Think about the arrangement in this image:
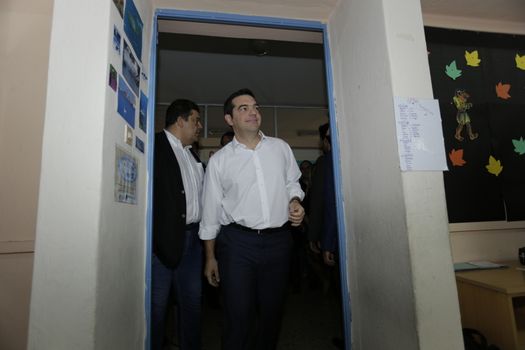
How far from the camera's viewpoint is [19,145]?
5.40ft

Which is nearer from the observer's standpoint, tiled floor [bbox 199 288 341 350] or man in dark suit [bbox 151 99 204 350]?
man in dark suit [bbox 151 99 204 350]

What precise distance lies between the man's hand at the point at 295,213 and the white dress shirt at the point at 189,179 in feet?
1.93

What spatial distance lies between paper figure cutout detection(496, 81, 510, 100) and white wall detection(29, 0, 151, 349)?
2.48 metres

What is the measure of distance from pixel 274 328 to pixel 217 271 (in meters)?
0.45

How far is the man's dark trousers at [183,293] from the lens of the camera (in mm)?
1732

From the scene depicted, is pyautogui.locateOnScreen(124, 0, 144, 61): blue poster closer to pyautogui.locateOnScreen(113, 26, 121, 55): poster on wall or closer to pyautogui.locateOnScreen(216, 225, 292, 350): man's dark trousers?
pyautogui.locateOnScreen(113, 26, 121, 55): poster on wall

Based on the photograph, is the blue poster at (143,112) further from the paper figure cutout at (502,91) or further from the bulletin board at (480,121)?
the paper figure cutout at (502,91)

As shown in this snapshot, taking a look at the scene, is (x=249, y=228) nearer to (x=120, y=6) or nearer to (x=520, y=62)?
(x=120, y=6)

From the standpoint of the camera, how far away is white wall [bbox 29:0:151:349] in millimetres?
1021

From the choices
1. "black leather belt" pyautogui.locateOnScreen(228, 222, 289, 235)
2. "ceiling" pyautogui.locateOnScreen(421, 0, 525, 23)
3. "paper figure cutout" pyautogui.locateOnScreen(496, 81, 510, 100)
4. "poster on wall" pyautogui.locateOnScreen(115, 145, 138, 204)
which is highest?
"ceiling" pyautogui.locateOnScreen(421, 0, 525, 23)

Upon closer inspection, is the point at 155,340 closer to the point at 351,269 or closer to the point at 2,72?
the point at 351,269

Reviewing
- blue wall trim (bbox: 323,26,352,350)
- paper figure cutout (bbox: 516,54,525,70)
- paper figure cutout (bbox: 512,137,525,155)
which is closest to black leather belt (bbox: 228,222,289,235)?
blue wall trim (bbox: 323,26,352,350)

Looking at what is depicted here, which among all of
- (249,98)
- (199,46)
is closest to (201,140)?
(199,46)

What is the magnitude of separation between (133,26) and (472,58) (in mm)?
2251
